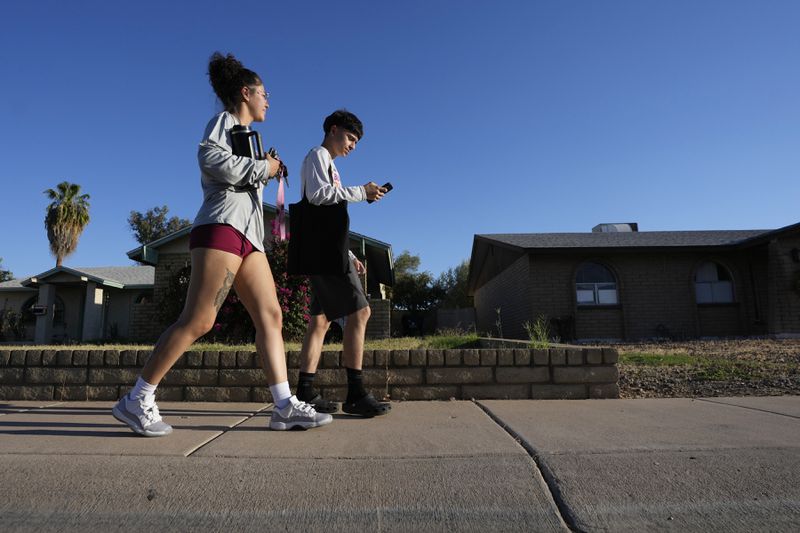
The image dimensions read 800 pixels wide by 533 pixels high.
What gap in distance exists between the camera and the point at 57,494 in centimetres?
165

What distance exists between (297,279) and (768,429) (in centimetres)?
780

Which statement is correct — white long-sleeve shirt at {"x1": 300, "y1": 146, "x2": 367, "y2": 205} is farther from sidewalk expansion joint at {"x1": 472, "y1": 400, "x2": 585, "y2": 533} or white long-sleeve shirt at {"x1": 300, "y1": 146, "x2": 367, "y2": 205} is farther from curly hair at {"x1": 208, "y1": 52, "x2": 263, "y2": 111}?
sidewalk expansion joint at {"x1": 472, "y1": 400, "x2": 585, "y2": 533}

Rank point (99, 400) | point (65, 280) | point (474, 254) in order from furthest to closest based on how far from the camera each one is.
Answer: point (474, 254), point (65, 280), point (99, 400)

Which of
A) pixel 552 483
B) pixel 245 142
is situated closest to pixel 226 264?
pixel 245 142

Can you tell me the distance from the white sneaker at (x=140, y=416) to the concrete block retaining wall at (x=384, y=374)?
117cm

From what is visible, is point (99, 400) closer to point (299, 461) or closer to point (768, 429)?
point (299, 461)

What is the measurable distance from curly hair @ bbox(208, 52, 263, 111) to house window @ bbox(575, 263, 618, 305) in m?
13.5

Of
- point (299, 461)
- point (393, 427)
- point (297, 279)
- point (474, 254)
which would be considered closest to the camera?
point (299, 461)

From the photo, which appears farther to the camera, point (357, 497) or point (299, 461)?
point (299, 461)

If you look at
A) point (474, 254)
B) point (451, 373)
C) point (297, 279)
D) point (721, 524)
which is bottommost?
point (721, 524)

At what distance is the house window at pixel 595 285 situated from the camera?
48.2ft

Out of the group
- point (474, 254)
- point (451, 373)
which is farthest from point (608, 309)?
point (451, 373)

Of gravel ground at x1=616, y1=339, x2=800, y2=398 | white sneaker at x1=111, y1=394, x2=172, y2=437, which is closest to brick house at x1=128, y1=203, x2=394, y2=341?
gravel ground at x1=616, y1=339, x2=800, y2=398

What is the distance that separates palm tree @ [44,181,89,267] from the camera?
2642 centimetres
